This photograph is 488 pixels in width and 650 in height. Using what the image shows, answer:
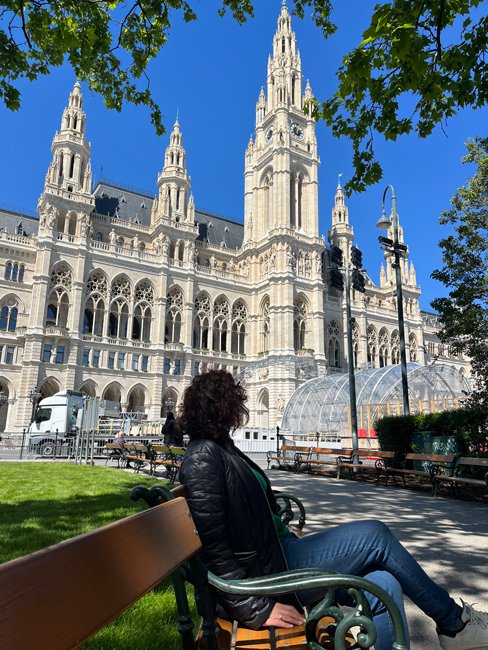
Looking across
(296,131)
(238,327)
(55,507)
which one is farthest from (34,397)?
(296,131)

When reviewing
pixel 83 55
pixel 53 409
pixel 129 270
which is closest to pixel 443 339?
pixel 83 55

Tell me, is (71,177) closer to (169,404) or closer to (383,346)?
(169,404)

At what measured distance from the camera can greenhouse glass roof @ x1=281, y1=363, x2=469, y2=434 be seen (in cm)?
2752

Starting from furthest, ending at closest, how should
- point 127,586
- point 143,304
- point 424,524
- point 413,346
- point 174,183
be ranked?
point 413,346 < point 174,183 < point 143,304 < point 424,524 < point 127,586

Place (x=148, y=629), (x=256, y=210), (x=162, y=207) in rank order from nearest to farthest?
(x=148, y=629) → (x=162, y=207) → (x=256, y=210)

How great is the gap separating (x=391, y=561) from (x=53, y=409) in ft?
79.7

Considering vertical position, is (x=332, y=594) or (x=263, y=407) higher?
(x=263, y=407)

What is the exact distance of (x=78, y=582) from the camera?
110 cm

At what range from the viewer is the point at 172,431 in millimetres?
13508

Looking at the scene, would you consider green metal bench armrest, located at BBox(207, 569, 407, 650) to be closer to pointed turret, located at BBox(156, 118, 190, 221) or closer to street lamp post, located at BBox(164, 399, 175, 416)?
street lamp post, located at BBox(164, 399, 175, 416)

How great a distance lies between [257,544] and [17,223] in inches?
1860

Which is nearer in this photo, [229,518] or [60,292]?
[229,518]

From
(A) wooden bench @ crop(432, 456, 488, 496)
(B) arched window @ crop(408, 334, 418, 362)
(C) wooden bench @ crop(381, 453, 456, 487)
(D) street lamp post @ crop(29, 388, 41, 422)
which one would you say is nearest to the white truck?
(D) street lamp post @ crop(29, 388, 41, 422)

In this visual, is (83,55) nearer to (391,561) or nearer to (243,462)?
(243,462)
